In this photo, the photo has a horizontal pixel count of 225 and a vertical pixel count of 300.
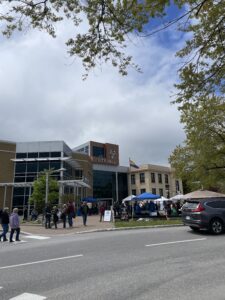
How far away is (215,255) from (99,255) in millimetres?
3398

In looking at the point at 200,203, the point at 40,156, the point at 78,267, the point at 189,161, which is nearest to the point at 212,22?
the point at 78,267

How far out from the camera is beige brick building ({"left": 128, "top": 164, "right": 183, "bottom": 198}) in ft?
258

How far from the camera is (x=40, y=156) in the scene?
46.5 m

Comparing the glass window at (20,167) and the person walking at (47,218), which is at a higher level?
the glass window at (20,167)

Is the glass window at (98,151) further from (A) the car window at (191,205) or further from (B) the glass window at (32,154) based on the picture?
(A) the car window at (191,205)

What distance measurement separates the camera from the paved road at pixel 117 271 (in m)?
5.86

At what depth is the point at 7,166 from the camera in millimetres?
45625

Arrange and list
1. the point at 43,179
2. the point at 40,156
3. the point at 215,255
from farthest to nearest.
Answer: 1. the point at 40,156
2. the point at 43,179
3. the point at 215,255

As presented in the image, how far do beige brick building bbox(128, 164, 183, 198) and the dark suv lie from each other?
61.9 meters

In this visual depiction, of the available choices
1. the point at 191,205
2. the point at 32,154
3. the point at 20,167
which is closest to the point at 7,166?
the point at 20,167

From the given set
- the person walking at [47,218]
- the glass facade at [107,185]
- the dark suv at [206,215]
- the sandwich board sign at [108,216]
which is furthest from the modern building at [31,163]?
the dark suv at [206,215]

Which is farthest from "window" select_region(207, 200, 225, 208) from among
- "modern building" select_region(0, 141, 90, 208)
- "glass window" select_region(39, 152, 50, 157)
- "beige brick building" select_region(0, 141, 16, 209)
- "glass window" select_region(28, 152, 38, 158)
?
"glass window" select_region(28, 152, 38, 158)

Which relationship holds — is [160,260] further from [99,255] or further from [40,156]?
[40,156]

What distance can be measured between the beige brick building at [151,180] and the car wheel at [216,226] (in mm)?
62433
